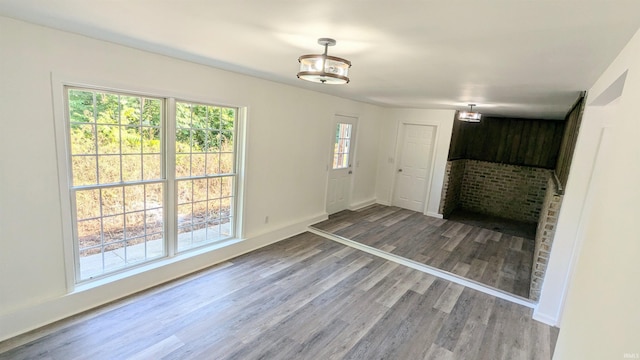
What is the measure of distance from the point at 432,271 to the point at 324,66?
3285 mm

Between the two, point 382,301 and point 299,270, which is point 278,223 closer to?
point 299,270

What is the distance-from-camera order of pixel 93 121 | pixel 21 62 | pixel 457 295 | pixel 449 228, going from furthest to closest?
pixel 449 228 < pixel 457 295 < pixel 93 121 < pixel 21 62

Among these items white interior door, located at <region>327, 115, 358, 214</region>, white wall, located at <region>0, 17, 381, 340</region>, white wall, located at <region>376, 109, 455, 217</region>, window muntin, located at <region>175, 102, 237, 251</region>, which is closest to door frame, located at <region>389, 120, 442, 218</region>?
white wall, located at <region>376, 109, 455, 217</region>

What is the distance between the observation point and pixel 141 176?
307 cm

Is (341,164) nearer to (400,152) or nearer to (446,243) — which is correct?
(400,152)

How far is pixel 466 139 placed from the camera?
23.7ft

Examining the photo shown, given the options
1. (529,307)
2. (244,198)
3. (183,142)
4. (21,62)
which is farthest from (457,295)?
(21,62)

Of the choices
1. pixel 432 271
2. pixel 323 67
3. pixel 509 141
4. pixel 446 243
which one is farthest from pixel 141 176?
pixel 509 141

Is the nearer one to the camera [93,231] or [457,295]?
[93,231]

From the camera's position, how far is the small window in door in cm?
586

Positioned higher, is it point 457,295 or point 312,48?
point 312,48

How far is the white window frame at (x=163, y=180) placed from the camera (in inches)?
96.2

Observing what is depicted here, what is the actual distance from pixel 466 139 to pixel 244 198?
5731 millimetres

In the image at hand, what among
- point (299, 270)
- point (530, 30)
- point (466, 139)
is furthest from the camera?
point (466, 139)
